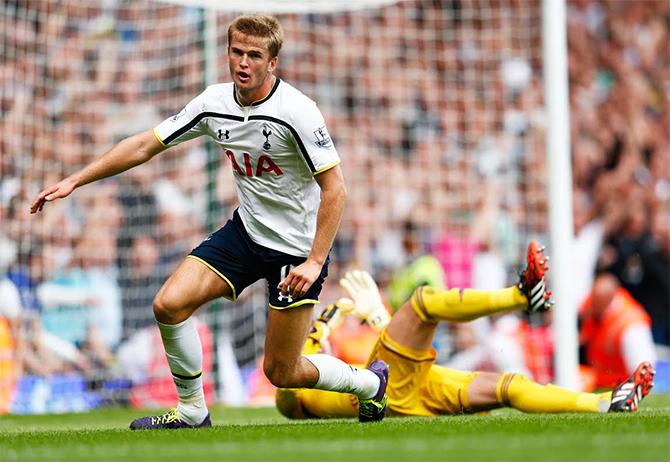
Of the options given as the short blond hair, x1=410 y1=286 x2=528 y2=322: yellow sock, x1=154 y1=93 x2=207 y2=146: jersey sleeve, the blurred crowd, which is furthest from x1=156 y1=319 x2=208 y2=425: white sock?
the blurred crowd

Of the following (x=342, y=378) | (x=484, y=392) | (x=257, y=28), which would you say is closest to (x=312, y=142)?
(x=257, y=28)

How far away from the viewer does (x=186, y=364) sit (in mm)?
6645

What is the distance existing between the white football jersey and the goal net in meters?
5.13

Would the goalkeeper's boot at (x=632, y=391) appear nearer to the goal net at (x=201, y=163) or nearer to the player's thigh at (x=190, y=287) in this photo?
the player's thigh at (x=190, y=287)

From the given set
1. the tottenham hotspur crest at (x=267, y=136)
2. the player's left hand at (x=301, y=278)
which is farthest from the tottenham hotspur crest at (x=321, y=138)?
the player's left hand at (x=301, y=278)

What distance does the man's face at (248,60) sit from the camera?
6270 mm

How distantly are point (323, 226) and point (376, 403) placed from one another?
1158mm

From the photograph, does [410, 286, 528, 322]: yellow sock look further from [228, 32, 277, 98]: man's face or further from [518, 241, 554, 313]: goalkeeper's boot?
[228, 32, 277, 98]: man's face

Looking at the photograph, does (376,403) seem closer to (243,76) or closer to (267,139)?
(267,139)

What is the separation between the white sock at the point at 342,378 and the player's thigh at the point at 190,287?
614 mm

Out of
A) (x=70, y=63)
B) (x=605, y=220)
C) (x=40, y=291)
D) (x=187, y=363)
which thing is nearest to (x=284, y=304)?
(x=187, y=363)

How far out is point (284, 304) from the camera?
21.2 feet

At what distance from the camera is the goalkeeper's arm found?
26.1 feet

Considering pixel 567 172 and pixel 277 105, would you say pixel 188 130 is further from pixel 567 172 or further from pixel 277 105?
pixel 567 172
